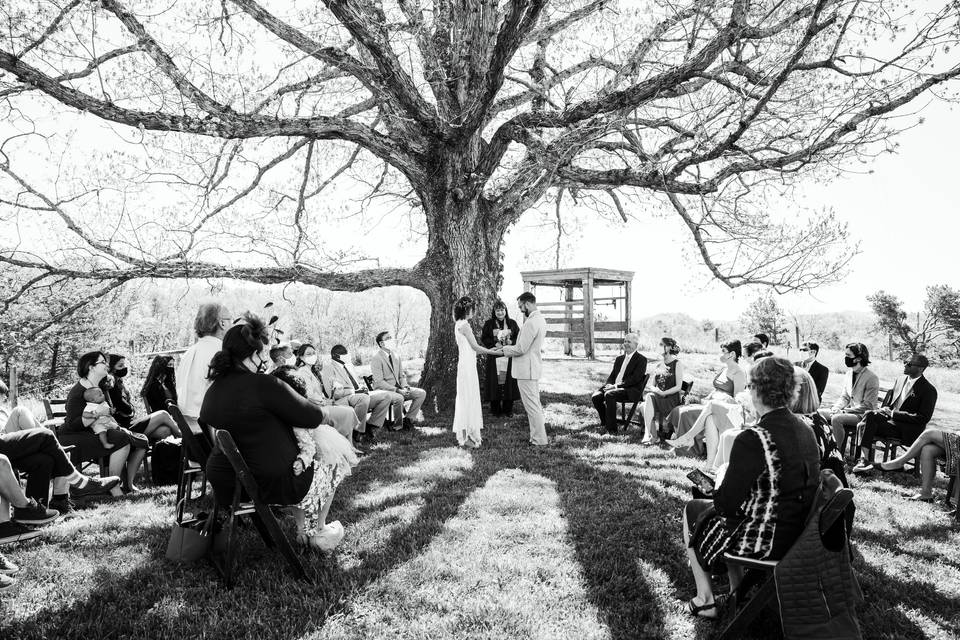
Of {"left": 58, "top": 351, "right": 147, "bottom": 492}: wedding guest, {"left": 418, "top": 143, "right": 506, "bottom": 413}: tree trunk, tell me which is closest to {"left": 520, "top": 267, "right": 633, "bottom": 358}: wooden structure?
{"left": 418, "top": 143, "right": 506, "bottom": 413}: tree trunk

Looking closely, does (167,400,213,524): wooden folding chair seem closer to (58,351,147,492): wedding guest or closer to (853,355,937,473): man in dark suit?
(58,351,147,492): wedding guest

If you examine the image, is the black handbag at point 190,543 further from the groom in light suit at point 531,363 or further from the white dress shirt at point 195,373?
the groom in light suit at point 531,363

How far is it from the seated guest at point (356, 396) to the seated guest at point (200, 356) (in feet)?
10.1

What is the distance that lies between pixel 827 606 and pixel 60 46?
9.89m

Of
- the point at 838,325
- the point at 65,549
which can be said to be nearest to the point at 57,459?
the point at 65,549

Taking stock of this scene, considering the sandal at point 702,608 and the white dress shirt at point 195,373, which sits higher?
the white dress shirt at point 195,373

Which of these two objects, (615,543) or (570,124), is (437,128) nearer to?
(570,124)

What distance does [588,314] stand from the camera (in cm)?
1734

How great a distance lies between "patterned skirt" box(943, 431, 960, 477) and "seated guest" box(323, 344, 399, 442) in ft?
21.0

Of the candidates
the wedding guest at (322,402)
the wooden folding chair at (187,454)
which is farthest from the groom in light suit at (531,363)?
the wooden folding chair at (187,454)

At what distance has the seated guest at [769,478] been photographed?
2906 millimetres

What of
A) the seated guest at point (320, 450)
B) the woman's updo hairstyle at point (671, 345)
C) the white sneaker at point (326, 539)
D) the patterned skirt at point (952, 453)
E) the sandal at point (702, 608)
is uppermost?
the woman's updo hairstyle at point (671, 345)

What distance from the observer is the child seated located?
5.79 metres

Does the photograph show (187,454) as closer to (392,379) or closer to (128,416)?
(128,416)
